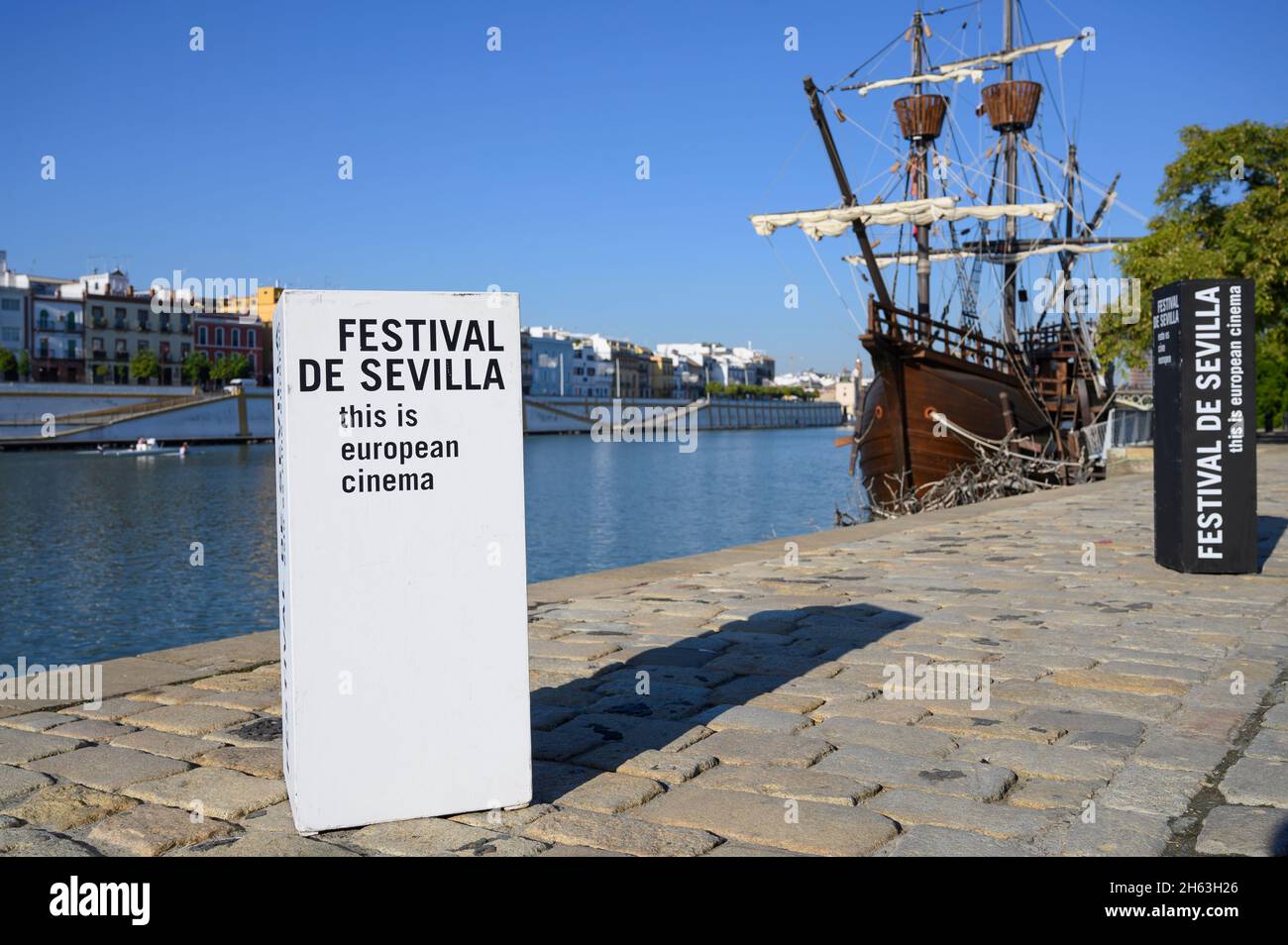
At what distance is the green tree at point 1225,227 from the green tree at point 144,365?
69.9 meters

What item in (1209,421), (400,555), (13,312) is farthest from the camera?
(13,312)

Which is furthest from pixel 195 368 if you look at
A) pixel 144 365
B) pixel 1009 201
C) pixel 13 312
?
pixel 1009 201

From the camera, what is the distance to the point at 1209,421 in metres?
7.96

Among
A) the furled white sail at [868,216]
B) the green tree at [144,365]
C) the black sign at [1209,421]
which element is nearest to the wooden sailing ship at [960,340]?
the furled white sail at [868,216]

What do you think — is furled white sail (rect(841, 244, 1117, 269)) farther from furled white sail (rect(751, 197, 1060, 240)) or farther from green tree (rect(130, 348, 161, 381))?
green tree (rect(130, 348, 161, 381))

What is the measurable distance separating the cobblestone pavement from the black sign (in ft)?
2.25

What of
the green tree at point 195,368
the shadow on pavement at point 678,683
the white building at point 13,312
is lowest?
the shadow on pavement at point 678,683

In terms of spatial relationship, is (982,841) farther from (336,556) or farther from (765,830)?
(336,556)

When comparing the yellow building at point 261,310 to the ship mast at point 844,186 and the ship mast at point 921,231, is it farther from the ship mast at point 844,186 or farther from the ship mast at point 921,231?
the ship mast at point 844,186

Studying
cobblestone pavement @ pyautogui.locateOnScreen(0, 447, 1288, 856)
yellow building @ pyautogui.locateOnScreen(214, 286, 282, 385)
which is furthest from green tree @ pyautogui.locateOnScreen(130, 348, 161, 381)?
cobblestone pavement @ pyautogui.locateOnScreen(0, 447, 1288, 856)

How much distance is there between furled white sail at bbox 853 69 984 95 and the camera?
3809 cm

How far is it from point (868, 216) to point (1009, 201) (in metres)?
17.5

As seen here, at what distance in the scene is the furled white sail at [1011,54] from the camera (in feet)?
135

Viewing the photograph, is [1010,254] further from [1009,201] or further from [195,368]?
[195,368]
